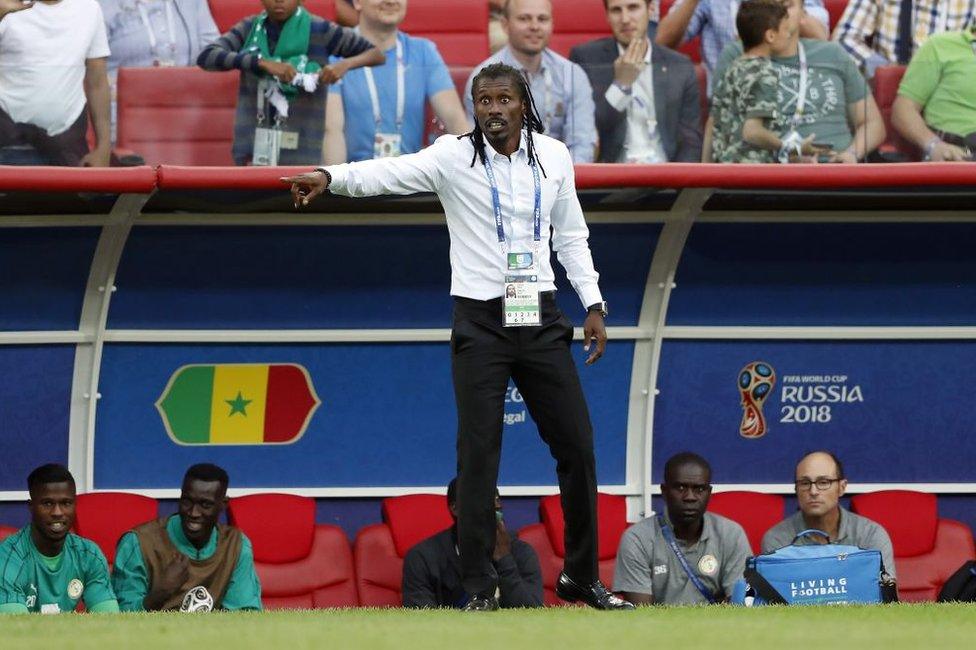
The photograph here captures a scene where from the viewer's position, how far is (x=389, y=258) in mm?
9250

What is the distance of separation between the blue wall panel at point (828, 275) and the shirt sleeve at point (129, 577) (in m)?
3.21

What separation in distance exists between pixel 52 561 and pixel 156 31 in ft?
9.20

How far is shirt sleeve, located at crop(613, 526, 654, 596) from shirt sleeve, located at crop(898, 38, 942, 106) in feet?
8.79

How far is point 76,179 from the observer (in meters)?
7.79

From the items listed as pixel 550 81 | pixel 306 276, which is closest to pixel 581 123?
pixel 550 81

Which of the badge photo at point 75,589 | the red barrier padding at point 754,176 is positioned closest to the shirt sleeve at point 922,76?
the red barrier padding at point 754,176

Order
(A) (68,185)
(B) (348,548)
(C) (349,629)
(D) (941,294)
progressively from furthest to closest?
(D) (941,294) < (B) (348,548) < (A) (68,185) < (C) (349,629)

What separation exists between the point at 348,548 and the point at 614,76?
2776 mm

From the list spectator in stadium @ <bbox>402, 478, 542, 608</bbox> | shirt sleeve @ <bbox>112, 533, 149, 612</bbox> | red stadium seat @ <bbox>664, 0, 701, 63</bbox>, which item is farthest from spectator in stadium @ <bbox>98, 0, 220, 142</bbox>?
spectator in stadium @ <bbox>402, 478, 542, 608</bbox>

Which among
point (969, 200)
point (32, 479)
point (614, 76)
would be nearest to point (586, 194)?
point (614, 76)

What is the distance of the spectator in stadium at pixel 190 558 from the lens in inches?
317

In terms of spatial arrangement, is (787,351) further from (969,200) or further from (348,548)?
(348,548)

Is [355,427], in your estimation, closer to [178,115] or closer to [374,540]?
[374,540]

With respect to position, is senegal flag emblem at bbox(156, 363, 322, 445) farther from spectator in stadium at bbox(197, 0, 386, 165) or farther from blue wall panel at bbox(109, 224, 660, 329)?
spectator in stadium at bbox(197, 0, 386, 165)
